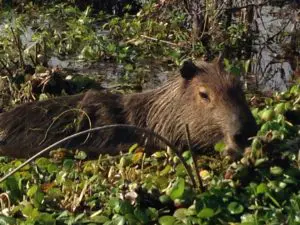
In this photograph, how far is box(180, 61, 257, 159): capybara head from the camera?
5598 mm

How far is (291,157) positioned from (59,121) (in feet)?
7.01

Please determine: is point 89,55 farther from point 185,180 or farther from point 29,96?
point 185,180

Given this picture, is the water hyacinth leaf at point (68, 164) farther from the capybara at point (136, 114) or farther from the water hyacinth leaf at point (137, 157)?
the capybara at point (136, 114)

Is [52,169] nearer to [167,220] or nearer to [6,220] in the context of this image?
[6,220]

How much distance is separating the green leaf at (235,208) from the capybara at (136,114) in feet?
4.66

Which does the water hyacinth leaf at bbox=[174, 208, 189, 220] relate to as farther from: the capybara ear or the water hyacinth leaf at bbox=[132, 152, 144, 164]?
the capybara ear

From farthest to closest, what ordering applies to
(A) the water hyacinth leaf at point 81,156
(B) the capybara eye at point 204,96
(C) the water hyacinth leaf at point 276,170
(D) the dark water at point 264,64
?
(D) the dark water at point 264,64 → (B) the capybara eye at point 204,96 → (A) the water hyacinth leaf at point 81,156 → (C) the water hyacinth leaf at point 276,170

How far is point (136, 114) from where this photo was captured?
21.0 feet

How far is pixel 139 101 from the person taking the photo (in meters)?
6.48

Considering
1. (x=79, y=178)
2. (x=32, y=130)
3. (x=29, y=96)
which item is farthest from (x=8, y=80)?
(x=79, y=178)

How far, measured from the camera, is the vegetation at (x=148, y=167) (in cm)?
451

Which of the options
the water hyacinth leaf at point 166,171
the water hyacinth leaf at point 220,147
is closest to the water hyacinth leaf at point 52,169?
the water hyacinth leaf at point 166,171

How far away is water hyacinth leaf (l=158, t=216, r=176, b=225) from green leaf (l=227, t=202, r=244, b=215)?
1.02 feet

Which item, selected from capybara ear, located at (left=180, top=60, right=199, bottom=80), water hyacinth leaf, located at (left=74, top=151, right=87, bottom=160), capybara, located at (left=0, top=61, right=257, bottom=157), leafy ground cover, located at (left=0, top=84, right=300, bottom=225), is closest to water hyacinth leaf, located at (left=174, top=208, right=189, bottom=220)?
leafy ground cover, located at (left=0, top=84, right=300, bottom=225)
